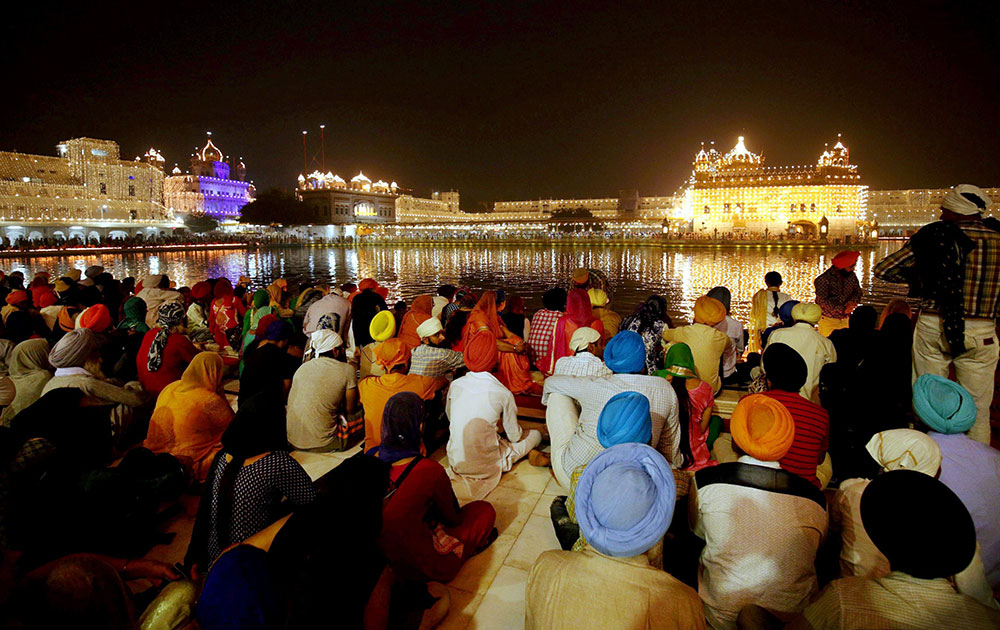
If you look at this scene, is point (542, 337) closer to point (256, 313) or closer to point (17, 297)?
point (256, 313)

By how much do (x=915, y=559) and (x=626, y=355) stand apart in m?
1.56

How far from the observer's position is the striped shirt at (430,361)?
3719mm

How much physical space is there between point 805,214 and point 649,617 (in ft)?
197

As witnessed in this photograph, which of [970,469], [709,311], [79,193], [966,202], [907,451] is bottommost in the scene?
[970,469]

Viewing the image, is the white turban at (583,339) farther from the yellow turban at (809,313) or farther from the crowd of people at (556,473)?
the yellow turban at (809,313)

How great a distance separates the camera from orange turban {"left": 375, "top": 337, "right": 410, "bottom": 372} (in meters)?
3.39

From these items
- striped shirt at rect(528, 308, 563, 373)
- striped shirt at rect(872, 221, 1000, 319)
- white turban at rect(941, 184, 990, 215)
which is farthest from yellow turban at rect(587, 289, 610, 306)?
white turban at rect(941, 184, 990, 215)

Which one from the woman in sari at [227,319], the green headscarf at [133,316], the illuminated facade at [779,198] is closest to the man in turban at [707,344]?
the green headscarf at [133,316]

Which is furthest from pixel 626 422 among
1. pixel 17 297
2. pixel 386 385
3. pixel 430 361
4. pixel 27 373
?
pixel 17 297

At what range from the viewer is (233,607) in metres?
1.48

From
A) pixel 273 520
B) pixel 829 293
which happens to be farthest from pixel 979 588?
pixel 829 293

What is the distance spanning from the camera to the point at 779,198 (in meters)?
53.0

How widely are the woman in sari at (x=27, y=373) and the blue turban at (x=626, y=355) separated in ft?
13.2

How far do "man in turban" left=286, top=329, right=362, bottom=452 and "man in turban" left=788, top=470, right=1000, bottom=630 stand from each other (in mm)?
3027
